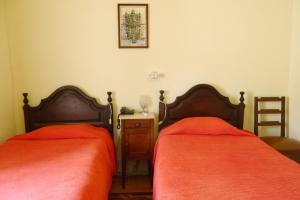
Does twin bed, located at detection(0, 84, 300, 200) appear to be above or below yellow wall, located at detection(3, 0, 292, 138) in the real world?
below

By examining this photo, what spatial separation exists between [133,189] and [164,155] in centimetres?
95

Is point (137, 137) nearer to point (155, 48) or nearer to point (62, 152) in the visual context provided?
point (62, 152)

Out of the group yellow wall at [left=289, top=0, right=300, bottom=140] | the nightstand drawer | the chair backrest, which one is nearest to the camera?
the nightstand drawer

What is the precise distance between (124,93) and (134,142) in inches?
24.5

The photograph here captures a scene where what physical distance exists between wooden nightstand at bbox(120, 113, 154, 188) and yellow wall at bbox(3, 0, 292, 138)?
35 cm

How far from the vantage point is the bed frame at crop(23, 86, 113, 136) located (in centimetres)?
307

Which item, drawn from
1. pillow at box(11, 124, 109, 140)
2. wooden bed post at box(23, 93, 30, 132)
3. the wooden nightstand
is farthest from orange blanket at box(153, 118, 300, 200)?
wooden bed post at box(23, 93, 30, 132)

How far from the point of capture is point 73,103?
308 cm

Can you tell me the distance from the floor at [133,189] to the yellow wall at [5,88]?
1.39 metres

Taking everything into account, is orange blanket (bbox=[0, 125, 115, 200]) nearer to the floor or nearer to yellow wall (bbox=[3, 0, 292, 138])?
the floor

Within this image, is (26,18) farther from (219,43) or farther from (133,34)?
(219,43)

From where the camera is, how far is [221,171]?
1881mm

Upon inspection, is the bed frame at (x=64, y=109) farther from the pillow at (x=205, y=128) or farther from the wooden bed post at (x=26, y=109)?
the pillow at (x=205, y=128)

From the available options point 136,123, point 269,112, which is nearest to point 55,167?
point 136,123
